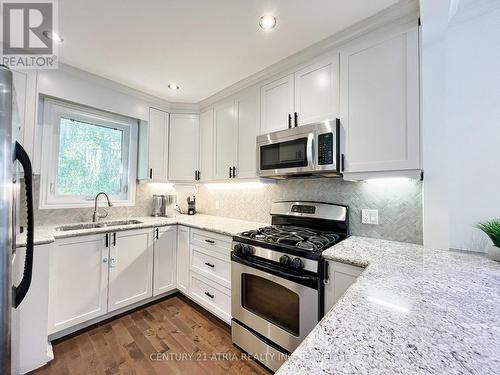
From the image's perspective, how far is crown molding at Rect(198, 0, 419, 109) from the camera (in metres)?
1.39

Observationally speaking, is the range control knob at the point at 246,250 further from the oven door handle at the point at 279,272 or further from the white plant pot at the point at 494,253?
the white plant pot at the point at 494,253

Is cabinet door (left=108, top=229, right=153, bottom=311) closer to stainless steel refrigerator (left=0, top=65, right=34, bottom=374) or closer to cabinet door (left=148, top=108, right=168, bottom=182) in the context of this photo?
cabinet door (left=148, top=108, right=168, bottom=182)

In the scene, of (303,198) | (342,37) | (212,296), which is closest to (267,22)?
(342,37)

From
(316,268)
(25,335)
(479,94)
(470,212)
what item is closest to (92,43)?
(25,335)

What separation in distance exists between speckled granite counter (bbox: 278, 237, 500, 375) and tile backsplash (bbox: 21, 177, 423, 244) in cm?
60

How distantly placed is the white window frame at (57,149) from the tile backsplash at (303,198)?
0.25 feet

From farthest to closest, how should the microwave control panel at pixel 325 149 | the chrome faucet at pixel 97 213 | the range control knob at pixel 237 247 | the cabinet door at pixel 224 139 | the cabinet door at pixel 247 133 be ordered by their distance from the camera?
the cabinet door at pixel 224 139 < the chrome faucet at pixel 97 213 < the cabinet door at pixel 247 133 < the range control knob at pixel 237 247 < the microwave control panel at pixel 325 149

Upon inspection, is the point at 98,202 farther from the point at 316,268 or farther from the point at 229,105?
the point at 316,268

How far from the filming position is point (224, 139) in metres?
2.64

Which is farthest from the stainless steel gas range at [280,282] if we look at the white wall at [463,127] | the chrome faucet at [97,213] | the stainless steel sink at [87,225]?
the chrome faucet at [97,213]

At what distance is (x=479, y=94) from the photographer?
1.37 meters

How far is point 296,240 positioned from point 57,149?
2.62m

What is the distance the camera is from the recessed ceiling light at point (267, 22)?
4.95 feet

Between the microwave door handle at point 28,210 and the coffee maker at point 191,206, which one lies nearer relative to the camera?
the microwave door handle at point 28,210
